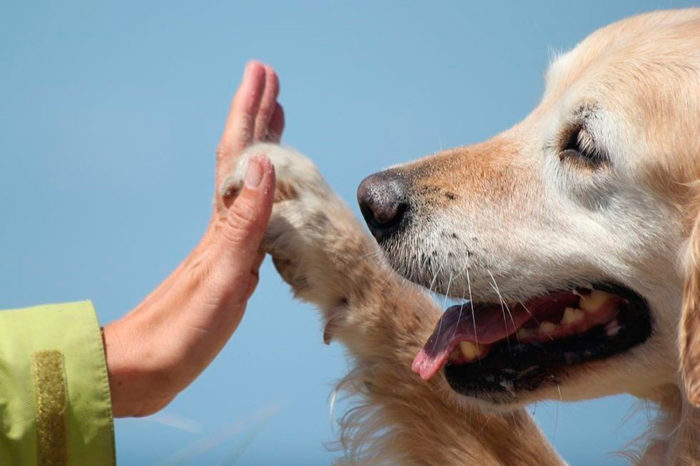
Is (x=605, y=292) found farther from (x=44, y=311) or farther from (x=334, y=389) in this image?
(x=44, y=311)

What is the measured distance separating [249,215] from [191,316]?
0.29 metres

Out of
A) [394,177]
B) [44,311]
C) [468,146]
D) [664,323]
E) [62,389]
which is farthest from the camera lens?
[468,146]

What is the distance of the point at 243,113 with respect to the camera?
2.59 m

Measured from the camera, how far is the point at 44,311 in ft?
6.23

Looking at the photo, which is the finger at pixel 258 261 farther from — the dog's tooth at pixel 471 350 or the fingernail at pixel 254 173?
the dog's tooth at pixel 471 350

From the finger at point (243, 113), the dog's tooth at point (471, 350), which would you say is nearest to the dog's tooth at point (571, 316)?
the dog's tooth at point (471, 350)

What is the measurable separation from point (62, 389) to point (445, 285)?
0.93m

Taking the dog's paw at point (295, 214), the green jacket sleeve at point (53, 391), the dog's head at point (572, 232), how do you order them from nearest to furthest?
the green jacket sleeve at point (53, 391) < the dog's head at point (572, 232) < the dog's paw at point (295, 214)

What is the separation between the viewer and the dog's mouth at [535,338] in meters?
2.11

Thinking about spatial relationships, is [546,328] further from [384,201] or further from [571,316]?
[384,201]

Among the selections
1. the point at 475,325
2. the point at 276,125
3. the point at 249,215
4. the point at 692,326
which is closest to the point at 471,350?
the point at 475,325

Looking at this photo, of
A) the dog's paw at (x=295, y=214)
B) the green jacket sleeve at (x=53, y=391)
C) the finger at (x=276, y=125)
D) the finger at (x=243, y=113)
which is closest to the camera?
the green jacket sleeve at (x=53, y=391)

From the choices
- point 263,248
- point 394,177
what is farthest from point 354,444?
point 394,177

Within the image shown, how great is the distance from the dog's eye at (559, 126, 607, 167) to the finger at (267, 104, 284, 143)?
3.08 feet
